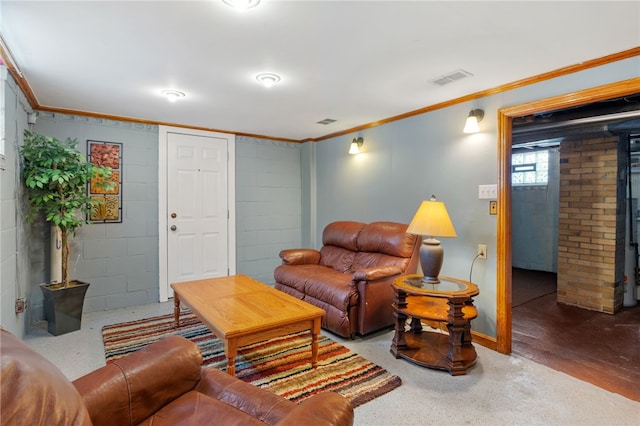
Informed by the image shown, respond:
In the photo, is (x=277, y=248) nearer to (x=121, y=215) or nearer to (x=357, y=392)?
(x=121, y=215)

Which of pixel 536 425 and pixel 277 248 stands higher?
pixel 277 248

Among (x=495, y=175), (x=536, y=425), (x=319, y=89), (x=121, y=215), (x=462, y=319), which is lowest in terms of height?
(x=536, y=425)

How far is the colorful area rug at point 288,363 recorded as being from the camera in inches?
83.3

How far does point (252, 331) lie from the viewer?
2.00 m

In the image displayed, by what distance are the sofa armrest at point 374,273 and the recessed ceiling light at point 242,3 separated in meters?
2.04

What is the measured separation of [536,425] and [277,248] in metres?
3.72

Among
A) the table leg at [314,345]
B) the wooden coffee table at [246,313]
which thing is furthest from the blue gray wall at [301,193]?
the table leg at [314,345]

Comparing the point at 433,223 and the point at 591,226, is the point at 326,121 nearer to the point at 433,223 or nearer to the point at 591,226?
the point at 433,223

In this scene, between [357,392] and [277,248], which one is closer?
[357,392]

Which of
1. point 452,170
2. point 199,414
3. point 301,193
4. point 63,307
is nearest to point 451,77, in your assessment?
point 452,170

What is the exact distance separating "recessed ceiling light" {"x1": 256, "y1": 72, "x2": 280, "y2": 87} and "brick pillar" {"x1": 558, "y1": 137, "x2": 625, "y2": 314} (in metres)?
3.70

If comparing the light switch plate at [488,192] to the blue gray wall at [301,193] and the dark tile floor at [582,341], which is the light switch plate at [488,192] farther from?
the dark tile floor at [582,341]

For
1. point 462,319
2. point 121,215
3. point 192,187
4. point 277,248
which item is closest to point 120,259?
point 121,215

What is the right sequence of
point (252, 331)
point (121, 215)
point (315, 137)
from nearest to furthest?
point (252, 331) → point (121, 215) → point (315, 137)
